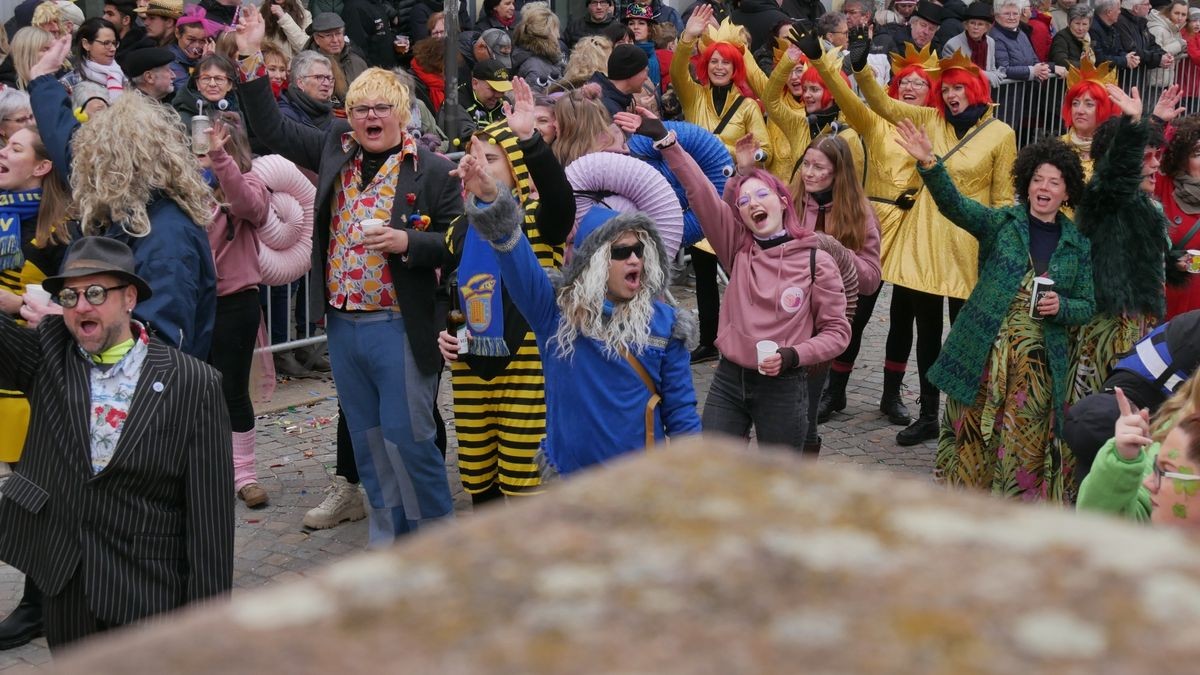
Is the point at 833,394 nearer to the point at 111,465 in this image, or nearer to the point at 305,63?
the point at 305,63

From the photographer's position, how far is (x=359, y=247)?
564 cm

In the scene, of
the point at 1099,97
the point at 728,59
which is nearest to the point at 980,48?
the point at 728,59

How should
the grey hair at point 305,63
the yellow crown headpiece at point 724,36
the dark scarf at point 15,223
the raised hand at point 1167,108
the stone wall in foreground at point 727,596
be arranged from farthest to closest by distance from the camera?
the yellow crown headpiece at point 724,36 → the grey hair at point 305,63 → the raised hand at point 1167,108 → the dark scarf at point 15,223 → the stone wall in foreground at point 727,596

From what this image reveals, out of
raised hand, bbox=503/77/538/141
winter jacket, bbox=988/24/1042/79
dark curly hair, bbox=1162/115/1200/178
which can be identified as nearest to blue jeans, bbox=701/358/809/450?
raised hand, bbox=503/77/538/141

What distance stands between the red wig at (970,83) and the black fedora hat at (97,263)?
17.1ft

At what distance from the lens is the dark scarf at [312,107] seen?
28.1ft

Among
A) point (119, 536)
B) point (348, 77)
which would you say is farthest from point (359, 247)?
point (348, 77)

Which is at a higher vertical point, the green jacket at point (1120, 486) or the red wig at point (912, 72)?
the red wig at point (912, 72)

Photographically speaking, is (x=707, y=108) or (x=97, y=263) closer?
(x=97, y=263)

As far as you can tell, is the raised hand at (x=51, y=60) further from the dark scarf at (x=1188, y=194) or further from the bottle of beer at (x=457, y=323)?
the dark scarf at (x=1188, y=194)

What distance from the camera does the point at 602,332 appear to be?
4719 millimetres

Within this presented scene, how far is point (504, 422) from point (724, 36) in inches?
180

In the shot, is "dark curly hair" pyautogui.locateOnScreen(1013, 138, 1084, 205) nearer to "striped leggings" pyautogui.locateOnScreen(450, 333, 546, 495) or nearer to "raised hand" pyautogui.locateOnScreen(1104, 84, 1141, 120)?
"raised hand" pyautogui.locateOnScreen(1104, 84, 1141, 120)

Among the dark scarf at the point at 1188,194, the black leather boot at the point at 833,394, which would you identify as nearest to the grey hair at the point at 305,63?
the black leather boot at the point at 833,394
